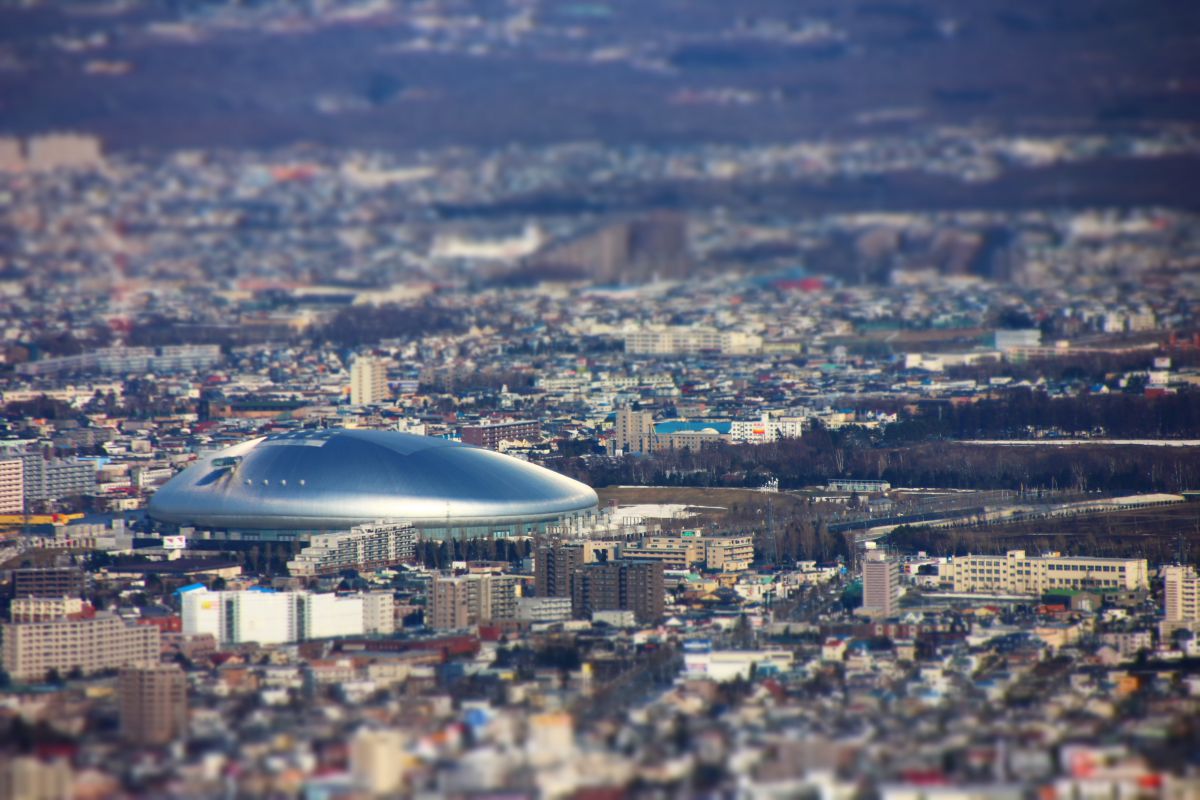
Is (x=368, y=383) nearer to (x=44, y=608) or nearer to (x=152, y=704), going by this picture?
(x=44, y=608)

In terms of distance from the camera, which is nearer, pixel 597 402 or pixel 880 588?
pixel 880 588

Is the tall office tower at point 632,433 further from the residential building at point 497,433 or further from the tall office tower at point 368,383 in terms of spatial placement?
the tall office tower at point 368,383

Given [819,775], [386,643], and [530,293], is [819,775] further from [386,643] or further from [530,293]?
[530,293]

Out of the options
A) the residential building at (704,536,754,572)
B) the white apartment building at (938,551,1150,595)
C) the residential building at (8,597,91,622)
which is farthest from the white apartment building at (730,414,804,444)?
the residential building at (8,597,91,622)

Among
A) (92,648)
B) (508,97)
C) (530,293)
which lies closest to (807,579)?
(92,648)

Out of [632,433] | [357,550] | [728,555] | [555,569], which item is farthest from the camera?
[632,433]

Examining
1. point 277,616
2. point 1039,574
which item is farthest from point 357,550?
point 1039,574

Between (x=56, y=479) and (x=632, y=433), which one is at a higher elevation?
(x=632, y=433)
